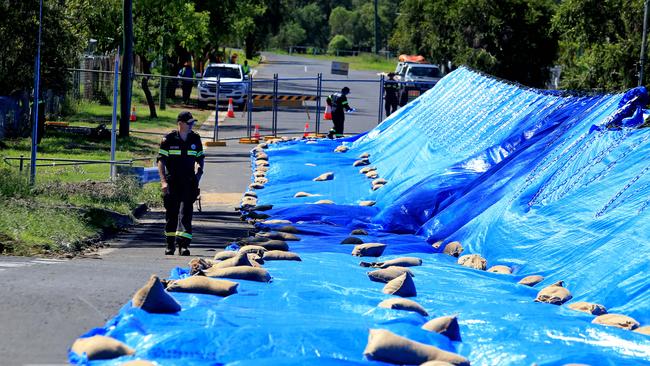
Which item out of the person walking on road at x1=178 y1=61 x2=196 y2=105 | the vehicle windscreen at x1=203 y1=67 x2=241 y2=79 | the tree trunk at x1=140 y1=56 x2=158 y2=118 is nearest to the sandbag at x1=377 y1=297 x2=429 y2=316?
the tree trunk at x1=140 y1=56 x2=158 y2=118

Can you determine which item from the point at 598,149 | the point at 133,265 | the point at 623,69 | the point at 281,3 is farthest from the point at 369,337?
the point at 281,3

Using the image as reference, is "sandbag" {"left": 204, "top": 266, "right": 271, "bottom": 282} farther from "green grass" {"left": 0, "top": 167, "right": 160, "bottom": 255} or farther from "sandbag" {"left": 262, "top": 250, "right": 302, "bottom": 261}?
"green grass" {"left": 0, "top": 167, "right": 160, "bottom": 255}

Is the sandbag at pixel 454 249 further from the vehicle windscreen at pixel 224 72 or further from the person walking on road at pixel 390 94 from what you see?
the vehicle windscreen at pixel 224 72

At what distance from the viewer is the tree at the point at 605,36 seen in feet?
120

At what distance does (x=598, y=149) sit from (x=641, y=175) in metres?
2.06

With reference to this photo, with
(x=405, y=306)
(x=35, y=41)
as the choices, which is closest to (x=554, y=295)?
(x=405, y=306)

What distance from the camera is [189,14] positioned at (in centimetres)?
3859

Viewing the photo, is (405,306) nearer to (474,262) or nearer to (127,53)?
(474,262)

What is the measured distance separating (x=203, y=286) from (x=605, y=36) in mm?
31528

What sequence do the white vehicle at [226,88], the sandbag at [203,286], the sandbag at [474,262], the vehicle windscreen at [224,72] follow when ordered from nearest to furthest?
the sandbag at [203,286], the sandbag at [474,262], the white vehicle at [226,88], the vehicle windscreen at [224,72]

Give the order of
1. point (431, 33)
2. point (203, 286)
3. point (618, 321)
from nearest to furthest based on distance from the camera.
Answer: point (618, 321)
point (203, 286)
point (431, 33)

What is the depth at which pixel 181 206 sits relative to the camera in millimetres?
13352

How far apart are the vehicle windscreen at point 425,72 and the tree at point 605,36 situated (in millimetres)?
10833

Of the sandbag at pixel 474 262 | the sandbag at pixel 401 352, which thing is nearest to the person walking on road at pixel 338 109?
the sandbag at pixel 474 262
